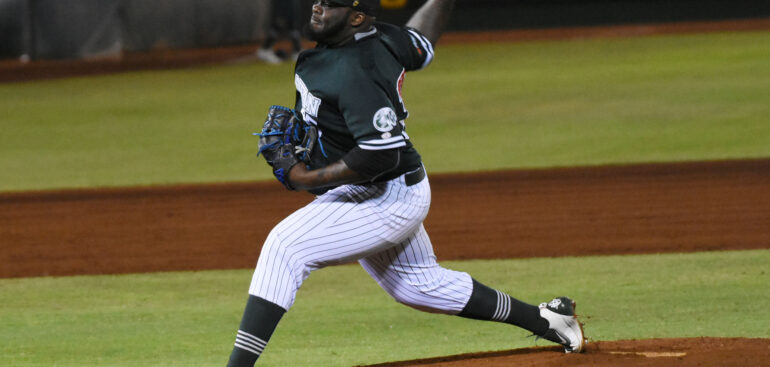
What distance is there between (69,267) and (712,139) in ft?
28.0

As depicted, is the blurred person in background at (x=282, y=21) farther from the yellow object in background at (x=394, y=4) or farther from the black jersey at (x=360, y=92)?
the black jersey at (x=360, y=92)

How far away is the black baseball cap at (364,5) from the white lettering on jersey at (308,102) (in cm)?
32

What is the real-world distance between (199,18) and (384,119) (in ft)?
76.5

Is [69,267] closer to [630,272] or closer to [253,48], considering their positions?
[630,272]

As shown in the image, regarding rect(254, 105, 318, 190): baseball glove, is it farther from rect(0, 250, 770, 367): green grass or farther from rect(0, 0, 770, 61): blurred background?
rect(0, 0, 770, 61): blurred background

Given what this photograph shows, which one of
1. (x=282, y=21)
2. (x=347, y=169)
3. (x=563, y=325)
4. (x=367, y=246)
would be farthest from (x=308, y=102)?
(x=282, y=21)

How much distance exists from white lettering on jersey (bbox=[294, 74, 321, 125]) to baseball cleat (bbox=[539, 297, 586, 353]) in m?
1.35

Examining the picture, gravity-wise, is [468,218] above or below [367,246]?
below

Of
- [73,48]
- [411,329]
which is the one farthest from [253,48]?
[411,329]

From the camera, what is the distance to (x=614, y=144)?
45.1 ft

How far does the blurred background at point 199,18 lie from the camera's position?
2417 centimetres

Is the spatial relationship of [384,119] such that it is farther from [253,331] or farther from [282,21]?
[282,21]

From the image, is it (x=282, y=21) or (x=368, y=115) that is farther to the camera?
(x=282, y=21)

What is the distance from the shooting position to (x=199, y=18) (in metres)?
26.5
